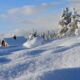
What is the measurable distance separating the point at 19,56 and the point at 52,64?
1.63m

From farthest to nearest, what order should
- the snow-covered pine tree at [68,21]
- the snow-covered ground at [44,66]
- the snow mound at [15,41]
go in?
the snow-covered pine tree at [68,21] < the snow mound at [15,41] < the snow-covered ground at [44,66]

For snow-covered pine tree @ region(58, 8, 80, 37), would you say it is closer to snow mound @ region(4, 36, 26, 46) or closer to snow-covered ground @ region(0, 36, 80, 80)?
snow mound @ region(4, 36, 26, 46)

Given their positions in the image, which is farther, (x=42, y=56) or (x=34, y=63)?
(x=42, y=56)

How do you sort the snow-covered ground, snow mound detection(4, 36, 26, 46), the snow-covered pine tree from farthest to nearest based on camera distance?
1. the snow-covered pine tree
2. snow mound detection(4, 36, 26, 46)
3. the snow-covered ground

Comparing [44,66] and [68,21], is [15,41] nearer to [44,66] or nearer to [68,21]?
[68,21]

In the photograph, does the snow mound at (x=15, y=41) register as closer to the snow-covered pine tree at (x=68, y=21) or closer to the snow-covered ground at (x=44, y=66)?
the snow-covered pine tree at (x=68, y=21)

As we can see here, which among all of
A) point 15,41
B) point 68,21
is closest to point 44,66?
point 15,41

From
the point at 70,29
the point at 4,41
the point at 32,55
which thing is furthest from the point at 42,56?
the point at 70,29

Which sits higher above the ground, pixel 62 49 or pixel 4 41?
pixel 62 49

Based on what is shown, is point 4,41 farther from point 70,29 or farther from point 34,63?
point 34,63

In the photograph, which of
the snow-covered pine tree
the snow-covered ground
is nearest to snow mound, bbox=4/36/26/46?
the snow-covered pine tree

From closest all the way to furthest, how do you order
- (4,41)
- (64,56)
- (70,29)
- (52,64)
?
(52,64) → (64,56) → (4,41) → (70,29)

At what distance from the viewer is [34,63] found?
696 centimetres

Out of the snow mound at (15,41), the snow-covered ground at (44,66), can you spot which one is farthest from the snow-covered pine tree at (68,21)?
the snow-covered ground at (44,66)
